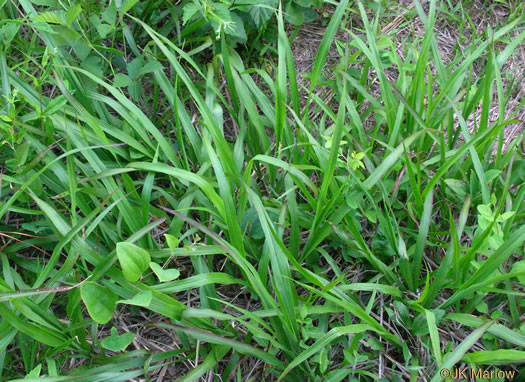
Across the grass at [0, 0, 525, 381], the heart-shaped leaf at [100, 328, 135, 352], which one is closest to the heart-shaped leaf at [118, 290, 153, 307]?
the grass at [0, 0, 525, 381]

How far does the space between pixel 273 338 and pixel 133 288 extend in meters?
0.41

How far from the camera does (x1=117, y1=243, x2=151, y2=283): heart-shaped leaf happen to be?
3.51ft

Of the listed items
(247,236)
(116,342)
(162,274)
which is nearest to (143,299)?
(162,274)

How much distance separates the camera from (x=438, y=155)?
1.56 meters

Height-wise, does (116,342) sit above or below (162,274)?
below

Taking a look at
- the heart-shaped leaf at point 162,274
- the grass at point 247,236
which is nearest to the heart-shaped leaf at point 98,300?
the grass at point 247,236

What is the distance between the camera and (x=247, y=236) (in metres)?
1.44

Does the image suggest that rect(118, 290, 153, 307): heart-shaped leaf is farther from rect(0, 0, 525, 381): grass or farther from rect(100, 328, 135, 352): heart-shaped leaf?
rect(100, 328, 135, 352): heart-shaped leaf

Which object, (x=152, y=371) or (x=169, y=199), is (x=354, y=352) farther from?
(x=169, y=199)

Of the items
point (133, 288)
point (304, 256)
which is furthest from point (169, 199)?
point (304, 256)

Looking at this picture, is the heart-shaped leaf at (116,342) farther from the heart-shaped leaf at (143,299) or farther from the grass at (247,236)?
the heart-shaped leaf at (143,299)

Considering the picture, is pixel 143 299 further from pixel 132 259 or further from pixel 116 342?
pixel 116 342

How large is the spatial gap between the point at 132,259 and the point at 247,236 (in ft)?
1.44

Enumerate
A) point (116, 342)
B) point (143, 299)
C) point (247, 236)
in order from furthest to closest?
point (247, 236), point (116, 342), point (143, 299)
